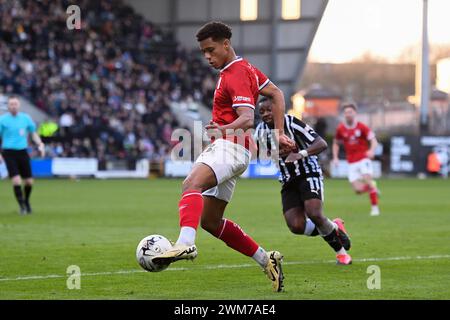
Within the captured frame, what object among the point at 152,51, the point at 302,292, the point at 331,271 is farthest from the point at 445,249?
the point at 152,51

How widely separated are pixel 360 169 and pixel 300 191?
9.46 metres

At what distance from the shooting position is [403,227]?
655 inches

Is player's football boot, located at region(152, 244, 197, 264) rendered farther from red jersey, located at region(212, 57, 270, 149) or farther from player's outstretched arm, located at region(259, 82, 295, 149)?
player's outstretched arm, located at region(259, 82, 295, 149)

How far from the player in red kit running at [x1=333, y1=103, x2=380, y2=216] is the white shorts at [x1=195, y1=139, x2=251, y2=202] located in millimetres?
11216

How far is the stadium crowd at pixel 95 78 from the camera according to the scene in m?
40.1

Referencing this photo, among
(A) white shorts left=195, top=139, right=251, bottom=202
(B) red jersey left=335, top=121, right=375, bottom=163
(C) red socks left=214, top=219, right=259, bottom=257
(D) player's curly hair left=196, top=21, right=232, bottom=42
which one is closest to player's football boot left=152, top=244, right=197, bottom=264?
(A) white shorts left=195, top=139, right=251, bottom=202

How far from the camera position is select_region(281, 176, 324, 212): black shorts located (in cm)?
1116

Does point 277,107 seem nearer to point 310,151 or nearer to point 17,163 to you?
point 310,151

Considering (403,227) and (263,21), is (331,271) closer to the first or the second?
(403,227)

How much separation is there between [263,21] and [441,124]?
12.5m

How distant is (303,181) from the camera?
37.0 feet

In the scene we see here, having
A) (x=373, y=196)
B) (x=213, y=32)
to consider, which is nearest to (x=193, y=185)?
(x=213, y=32)

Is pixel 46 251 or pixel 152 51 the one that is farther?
pixel 152 51

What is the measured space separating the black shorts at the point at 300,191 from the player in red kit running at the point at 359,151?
8252mm
